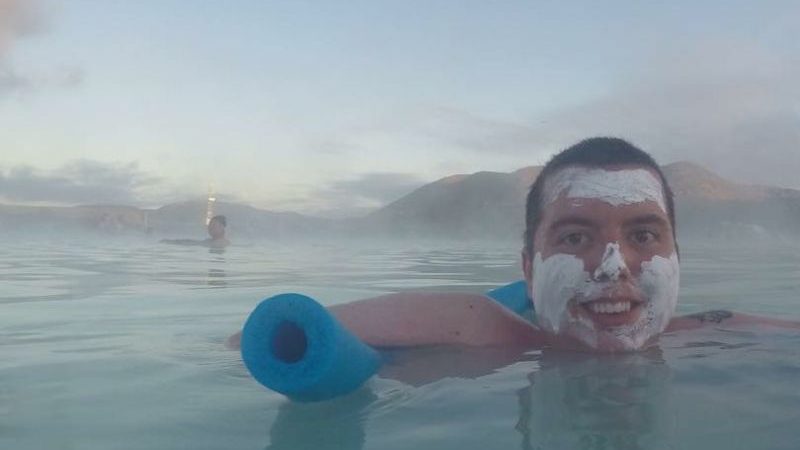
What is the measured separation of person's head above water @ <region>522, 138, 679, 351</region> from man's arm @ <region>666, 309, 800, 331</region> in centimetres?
89

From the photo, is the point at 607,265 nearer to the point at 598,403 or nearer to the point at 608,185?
the point at 608,185

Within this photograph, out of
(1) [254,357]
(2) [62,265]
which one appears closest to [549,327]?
(1) [254,357]

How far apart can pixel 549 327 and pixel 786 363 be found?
125cm

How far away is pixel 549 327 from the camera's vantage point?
4.42 metres

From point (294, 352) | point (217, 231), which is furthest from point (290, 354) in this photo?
point (217, 231)

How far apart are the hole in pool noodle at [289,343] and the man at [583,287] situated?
0.89 m

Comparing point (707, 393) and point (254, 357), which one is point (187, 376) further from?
point (707, 393)

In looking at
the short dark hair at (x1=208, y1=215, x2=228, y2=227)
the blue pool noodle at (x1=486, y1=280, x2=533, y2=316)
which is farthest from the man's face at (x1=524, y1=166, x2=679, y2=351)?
the short dark hair at (x1=208, y1=215, x2=228, y2=227)

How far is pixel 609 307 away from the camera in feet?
13.7

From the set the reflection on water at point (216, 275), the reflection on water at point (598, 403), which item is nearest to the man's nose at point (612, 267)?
the reflection on water at point (598, 403)

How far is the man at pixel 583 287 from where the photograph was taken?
4168 mm

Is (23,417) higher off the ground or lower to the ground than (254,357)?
lower

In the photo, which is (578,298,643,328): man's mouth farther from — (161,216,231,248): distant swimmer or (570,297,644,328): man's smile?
(161,216,231,248): distant swimmer

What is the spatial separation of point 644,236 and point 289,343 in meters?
2.16
